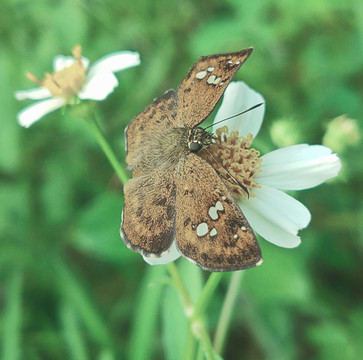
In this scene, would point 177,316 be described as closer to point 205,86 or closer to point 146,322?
point 146,322

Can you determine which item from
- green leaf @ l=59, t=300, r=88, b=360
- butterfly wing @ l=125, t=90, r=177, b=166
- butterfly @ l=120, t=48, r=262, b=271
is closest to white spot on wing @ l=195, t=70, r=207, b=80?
butterfly @ l=120, t=48, r=262, b=271

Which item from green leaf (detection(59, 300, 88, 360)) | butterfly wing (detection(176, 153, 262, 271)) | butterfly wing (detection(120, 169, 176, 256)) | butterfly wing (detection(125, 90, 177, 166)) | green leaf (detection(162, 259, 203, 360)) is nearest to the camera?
butterfly wing (detection(176, 153, 262, 271))

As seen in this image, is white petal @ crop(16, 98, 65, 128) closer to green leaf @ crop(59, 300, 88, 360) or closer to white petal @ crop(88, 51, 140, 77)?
white petal @ crop(88, 51, 140, 77)

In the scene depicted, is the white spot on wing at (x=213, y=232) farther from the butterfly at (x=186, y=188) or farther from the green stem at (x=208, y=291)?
the green stem at (x=208, y=291)

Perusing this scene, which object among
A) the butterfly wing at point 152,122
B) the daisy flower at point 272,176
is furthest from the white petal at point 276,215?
the butterfly wing at point 152,122

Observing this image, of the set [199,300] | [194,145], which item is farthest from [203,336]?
[194,145]
